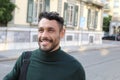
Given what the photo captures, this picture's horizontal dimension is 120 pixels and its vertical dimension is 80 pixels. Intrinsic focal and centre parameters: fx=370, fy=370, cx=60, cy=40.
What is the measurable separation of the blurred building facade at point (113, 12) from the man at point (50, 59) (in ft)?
254

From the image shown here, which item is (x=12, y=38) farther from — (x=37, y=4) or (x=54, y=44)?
(x=54, y=44)

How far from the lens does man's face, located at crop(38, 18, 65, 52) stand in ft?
8.89

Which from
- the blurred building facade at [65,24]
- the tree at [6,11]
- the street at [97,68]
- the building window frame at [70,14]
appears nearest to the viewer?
the street at [97,68]

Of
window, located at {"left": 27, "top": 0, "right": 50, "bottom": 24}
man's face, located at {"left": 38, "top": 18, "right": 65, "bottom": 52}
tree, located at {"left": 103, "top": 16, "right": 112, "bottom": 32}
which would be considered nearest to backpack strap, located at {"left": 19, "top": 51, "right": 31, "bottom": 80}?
man's face, located at {"left": 38, "top": 18, "right": 65, "bottom": 52}

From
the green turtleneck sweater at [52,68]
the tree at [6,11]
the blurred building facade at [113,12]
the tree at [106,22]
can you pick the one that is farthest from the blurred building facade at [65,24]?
the blurred building facade at [113,12]

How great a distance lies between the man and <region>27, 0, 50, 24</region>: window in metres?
23.0

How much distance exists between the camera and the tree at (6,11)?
2212cm

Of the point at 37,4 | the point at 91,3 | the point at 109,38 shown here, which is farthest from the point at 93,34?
the point at 109,38

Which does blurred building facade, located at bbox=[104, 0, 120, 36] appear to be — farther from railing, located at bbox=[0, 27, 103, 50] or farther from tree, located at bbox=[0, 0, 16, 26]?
tree, located at bbox=[0, 0, 16, 26]

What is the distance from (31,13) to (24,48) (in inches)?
117

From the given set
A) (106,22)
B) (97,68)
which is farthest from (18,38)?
(106,22)

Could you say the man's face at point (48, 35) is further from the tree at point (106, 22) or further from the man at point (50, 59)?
the tree at point (106, 22)

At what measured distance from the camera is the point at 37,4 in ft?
90.0

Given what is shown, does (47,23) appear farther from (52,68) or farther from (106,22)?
(106,22)
